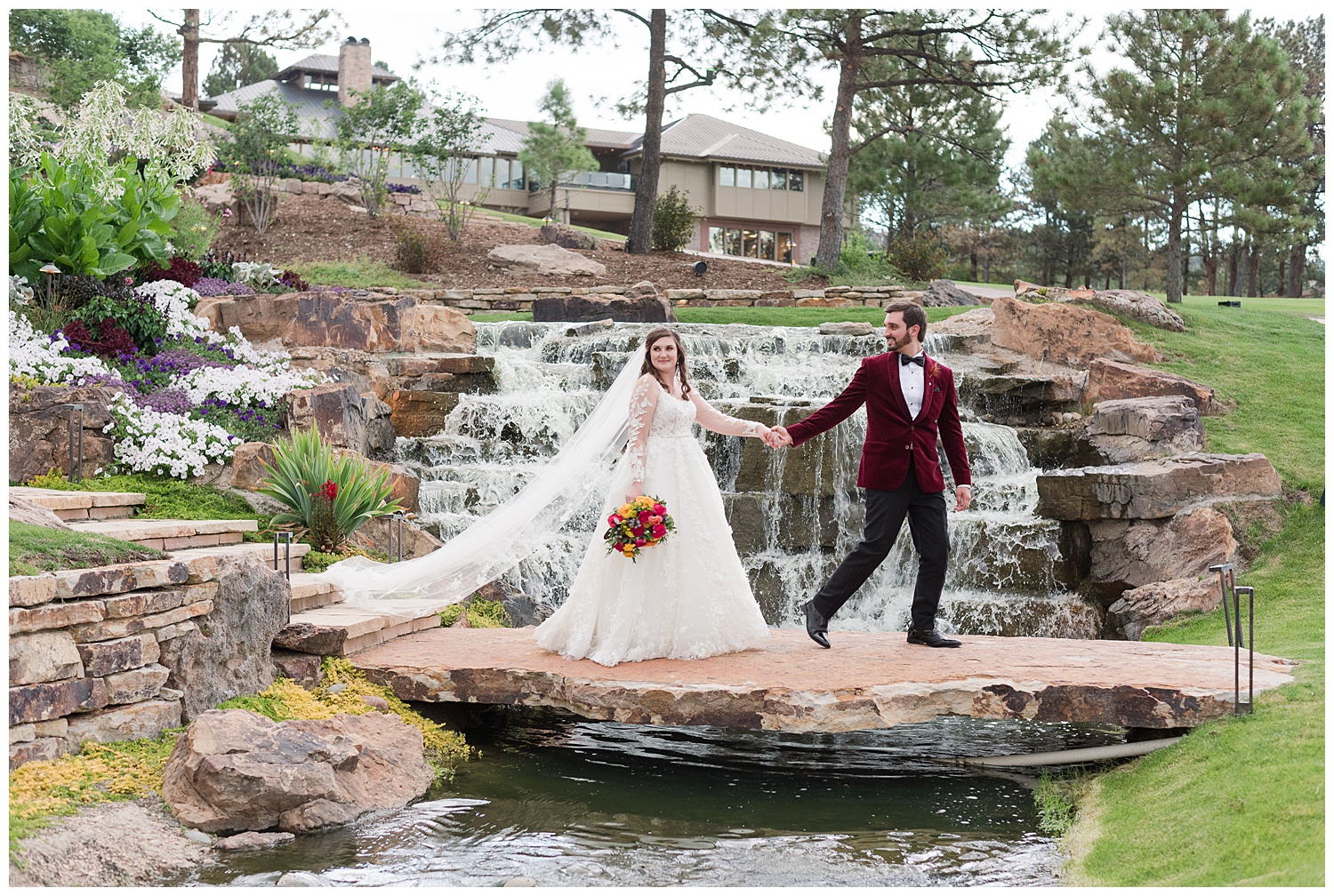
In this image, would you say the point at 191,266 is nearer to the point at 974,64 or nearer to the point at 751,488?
the point at 751,488

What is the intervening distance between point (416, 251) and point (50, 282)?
431 inches

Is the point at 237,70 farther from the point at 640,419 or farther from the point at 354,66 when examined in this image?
the point at 640,419

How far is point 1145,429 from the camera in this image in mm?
11656

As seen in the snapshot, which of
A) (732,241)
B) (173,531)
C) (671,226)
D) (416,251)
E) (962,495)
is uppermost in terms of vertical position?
(732,241)

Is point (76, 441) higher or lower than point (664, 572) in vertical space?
higher

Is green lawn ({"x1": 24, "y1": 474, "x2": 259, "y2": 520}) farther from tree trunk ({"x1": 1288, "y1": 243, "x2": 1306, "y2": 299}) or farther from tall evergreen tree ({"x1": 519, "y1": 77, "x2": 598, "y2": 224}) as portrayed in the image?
tree trunk ({"x1": 1288, "y1": 243, "x2": 1306, "y2": 299})

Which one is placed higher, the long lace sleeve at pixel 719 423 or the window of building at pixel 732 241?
the window of building at pixel 732 241

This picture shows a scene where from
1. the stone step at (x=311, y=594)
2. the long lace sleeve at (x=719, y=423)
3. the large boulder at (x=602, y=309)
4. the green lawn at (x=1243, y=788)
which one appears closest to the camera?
the green lawn at (x=1243, y=788)

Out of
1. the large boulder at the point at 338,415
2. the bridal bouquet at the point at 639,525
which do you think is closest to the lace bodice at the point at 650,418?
the bridal bouquet at the point at 639,525

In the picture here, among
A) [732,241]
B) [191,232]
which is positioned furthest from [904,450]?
[732,241]

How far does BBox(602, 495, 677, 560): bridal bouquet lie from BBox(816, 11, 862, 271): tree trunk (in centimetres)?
1820

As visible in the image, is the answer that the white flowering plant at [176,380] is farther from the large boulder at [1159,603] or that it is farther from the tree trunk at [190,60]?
the tree trunk at [190,60]

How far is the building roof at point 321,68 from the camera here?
47.3 m

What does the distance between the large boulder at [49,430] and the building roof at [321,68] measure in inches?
1590
